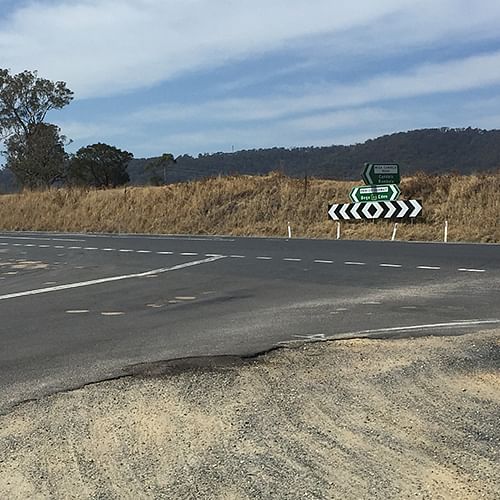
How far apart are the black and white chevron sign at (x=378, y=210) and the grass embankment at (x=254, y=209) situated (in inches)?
17.9

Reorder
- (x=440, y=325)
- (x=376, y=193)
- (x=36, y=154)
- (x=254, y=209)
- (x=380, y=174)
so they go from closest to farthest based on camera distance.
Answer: (x=440, y=325), (x=380, y=174), (x=376, y=193), (x=254, y=209), (x=36, y=154)

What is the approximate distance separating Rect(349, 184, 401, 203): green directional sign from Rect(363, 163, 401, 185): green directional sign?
282 mm

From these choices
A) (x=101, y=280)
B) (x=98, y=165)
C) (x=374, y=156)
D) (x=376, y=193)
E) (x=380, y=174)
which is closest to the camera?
(x=101, y=280)

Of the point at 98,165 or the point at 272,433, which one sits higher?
the point at 98,165

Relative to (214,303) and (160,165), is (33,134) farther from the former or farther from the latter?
(214,303)

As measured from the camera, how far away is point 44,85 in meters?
72.9

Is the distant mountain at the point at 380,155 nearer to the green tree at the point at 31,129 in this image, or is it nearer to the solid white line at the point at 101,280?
the green tree at the point at 31,129

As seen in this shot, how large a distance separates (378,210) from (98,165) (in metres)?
51.7

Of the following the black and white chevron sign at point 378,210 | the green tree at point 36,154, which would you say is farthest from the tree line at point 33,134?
the black and white chevron sign at point 378,210

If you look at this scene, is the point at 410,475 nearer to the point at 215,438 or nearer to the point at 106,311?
the point at 215,438

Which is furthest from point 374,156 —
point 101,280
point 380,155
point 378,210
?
point 101,280

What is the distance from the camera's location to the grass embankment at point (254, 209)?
31.8 metres

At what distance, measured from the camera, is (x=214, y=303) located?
12.0 metres

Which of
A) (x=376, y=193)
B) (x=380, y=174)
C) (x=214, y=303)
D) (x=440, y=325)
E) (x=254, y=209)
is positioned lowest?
(x=254, y=209)
